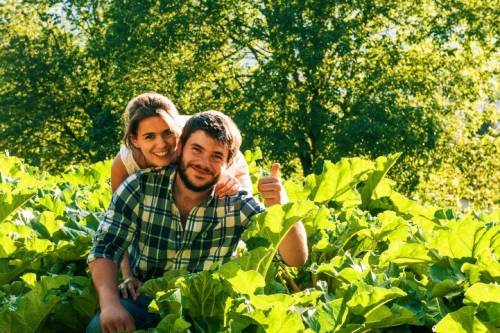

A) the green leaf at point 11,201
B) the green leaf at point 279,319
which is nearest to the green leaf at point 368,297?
the green leaf at point 279,319

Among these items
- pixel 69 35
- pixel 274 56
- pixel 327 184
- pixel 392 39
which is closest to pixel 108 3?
pixel 69 35

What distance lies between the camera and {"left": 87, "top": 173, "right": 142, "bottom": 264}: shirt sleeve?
320 centimetres

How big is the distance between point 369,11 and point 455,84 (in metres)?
3.68

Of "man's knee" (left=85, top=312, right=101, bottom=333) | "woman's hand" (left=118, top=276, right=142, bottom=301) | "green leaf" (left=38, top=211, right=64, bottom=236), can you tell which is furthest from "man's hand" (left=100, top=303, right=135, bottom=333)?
"green leaf" (left=38, top=211, right=64, bottom=236)

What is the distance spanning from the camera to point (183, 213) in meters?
3.31

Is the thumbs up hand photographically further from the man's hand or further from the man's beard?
the man's hand

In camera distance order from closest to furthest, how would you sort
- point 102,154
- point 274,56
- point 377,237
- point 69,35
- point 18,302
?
point 18,302
point 377,237
point 274,56
point 102,154
point 69,35

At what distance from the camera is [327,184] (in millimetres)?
4035

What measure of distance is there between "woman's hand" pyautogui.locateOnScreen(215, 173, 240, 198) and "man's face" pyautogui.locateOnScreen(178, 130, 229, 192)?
0.02m

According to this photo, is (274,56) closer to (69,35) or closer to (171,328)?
(69,35)

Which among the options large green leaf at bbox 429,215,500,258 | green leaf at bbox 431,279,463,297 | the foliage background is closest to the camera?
green leaf at bbox 431,279,463,297

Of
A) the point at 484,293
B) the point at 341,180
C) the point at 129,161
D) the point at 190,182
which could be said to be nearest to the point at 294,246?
the point at 190,182

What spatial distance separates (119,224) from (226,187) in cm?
42

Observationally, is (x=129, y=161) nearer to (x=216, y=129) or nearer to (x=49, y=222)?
(x=49, y=222)
